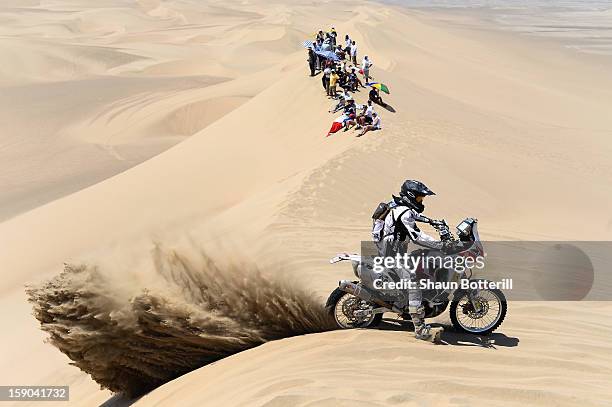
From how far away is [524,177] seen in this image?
12984mm

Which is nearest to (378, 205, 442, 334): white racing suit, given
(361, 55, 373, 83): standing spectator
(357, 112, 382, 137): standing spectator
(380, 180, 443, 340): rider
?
(380, 180, 443, 340): rider

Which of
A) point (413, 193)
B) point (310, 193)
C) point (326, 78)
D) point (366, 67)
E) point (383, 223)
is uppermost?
point (366, 67)

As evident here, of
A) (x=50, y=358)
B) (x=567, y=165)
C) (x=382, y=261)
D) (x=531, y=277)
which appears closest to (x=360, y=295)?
(x=382, y=261)

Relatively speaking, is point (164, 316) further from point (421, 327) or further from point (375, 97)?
point (375, 97)

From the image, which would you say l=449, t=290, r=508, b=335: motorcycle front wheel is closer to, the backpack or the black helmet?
the backpack

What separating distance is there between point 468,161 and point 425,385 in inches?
359

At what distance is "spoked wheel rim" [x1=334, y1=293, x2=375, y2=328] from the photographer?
20.0ft

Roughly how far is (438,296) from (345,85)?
1216 cm

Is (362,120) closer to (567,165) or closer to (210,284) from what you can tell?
(567,165)

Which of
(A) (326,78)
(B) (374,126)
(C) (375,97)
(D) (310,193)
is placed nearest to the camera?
(D) (310,193)

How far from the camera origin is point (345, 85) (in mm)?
17234

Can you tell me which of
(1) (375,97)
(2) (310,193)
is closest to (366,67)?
(1) (375,97)

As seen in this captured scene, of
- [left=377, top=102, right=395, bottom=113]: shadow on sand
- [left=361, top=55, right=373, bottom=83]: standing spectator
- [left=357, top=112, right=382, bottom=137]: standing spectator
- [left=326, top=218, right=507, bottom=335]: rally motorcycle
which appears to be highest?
[left=361, top=55, right=373, bottom=83]: standing spectator

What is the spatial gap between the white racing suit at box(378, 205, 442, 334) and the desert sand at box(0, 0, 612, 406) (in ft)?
0.87
